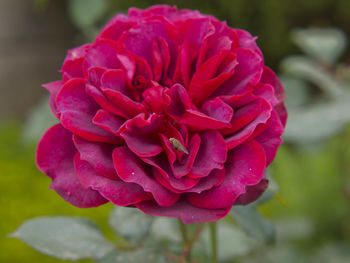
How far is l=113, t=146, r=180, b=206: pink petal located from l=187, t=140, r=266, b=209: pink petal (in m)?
0.03

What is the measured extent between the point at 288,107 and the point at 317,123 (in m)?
0.30

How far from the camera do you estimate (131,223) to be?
1.63 ft

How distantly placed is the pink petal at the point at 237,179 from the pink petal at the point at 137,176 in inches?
1.0

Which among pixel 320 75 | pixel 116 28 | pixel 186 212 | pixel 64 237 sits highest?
pixel 116 28

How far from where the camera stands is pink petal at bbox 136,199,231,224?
1.16 ft

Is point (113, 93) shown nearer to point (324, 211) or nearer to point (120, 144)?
point (120, 144)

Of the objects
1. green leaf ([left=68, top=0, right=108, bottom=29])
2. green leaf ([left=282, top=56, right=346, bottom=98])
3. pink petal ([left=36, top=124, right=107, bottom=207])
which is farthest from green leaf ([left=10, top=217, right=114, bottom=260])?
green leaf ([left=68, top=0, right=108, bottom=29])

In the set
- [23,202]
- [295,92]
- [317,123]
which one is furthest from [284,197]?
[23,202]

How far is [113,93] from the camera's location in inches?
14.7

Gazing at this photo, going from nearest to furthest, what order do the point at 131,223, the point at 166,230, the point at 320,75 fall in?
the point at 131,223, the point at 166,230, the point at 320,75

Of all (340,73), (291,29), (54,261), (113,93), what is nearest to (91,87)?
(113,93)

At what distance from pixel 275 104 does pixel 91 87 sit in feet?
0.54

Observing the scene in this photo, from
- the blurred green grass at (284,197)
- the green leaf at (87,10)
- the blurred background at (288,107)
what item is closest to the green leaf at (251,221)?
the blurred background at (288,107)

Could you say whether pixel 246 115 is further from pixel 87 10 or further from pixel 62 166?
pixel 87 10
